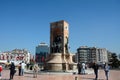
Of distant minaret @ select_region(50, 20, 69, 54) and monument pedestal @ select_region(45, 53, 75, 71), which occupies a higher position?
distant minaret @ select_region(50, 20, 69, 54)

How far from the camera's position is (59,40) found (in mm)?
30203

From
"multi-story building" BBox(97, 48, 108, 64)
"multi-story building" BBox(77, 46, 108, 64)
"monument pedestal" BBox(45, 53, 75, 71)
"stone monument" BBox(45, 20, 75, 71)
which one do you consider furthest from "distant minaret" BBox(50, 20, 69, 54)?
"multi-story building" BBox(97, 48, 108, 64)

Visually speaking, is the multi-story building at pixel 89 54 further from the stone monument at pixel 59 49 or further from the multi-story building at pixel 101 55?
the stone monument at pixel 59 49

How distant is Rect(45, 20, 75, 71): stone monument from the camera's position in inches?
1083

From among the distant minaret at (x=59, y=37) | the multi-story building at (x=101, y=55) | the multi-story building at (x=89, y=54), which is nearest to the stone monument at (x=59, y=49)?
the distant minaret at (x=59, y=37)

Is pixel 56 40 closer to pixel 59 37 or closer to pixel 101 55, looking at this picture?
pixel 59 37

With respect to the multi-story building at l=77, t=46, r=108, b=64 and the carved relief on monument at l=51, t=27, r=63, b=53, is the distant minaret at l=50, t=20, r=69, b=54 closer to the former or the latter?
the carved relief on monument at l=51, t=27, r=63, b=53

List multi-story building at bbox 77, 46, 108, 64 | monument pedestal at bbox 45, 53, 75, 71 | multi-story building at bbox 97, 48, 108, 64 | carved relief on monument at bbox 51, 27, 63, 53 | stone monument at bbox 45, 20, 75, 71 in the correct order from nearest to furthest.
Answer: monument pedestal at bbox 45, 53, 75, 71 < stone monument at bbox 45, 20, 75, 71 < carved relief on monument at bbox 51, 27, 63, 53 < multi-story building at bbox 77, 46, 108, 64 < multi-story building at bbox 97, 48, 108, 64

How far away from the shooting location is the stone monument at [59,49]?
27.5m

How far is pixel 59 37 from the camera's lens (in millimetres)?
30375

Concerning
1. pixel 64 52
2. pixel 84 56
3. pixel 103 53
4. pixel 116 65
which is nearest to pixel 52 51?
pixel 64 52

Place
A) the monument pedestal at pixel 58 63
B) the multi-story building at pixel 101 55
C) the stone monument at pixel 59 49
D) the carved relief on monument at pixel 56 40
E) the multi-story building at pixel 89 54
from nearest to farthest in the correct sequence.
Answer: the monument pedestal at pixel 58 63 → the stone monument at pixel 59 49 → the carved relief on monument at pixel 56 40 → the multi-story building at pixel 89 54 → the multi-story building at pixel 101 55

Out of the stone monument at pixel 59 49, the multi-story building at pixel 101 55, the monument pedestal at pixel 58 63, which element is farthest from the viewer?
the multi-story building at pixel 101 55

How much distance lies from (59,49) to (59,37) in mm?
1931
